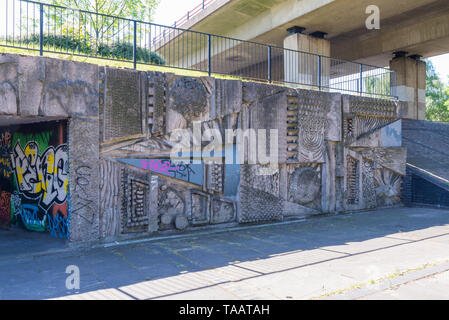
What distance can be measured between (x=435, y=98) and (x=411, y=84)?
2340 cm

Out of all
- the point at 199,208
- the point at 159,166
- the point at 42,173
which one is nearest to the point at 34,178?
the point at 42,173

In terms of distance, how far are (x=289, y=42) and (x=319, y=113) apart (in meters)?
8.68

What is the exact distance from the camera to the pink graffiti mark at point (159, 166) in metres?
7.80

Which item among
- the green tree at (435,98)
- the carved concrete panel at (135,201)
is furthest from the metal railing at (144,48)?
the green tree at (435,98)

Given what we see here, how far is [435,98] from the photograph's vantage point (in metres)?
41.1

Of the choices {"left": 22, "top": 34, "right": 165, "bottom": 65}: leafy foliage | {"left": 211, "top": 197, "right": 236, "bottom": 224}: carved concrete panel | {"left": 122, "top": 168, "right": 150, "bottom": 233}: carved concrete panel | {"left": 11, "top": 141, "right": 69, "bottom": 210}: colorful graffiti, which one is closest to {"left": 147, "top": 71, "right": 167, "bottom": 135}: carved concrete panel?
{"left": 122, "top": 168, "right": 150, "bottom": 233}: carved concrete panel

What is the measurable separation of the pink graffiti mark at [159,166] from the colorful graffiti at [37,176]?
1536 mm

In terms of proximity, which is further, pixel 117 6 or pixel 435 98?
pixel 435 98

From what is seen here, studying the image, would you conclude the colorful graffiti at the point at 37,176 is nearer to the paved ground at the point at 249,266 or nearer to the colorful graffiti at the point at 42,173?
the colorful graffiti at the point at 42,173

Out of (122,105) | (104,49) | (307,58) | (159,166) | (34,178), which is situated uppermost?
(307,58)

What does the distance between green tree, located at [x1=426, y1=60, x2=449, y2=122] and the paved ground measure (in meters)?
37.3

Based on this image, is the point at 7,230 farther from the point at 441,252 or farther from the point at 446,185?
the point at 446,185

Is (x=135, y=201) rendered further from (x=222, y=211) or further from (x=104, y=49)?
(x=104, y=49)

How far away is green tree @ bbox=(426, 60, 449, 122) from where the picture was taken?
40.4 metres
